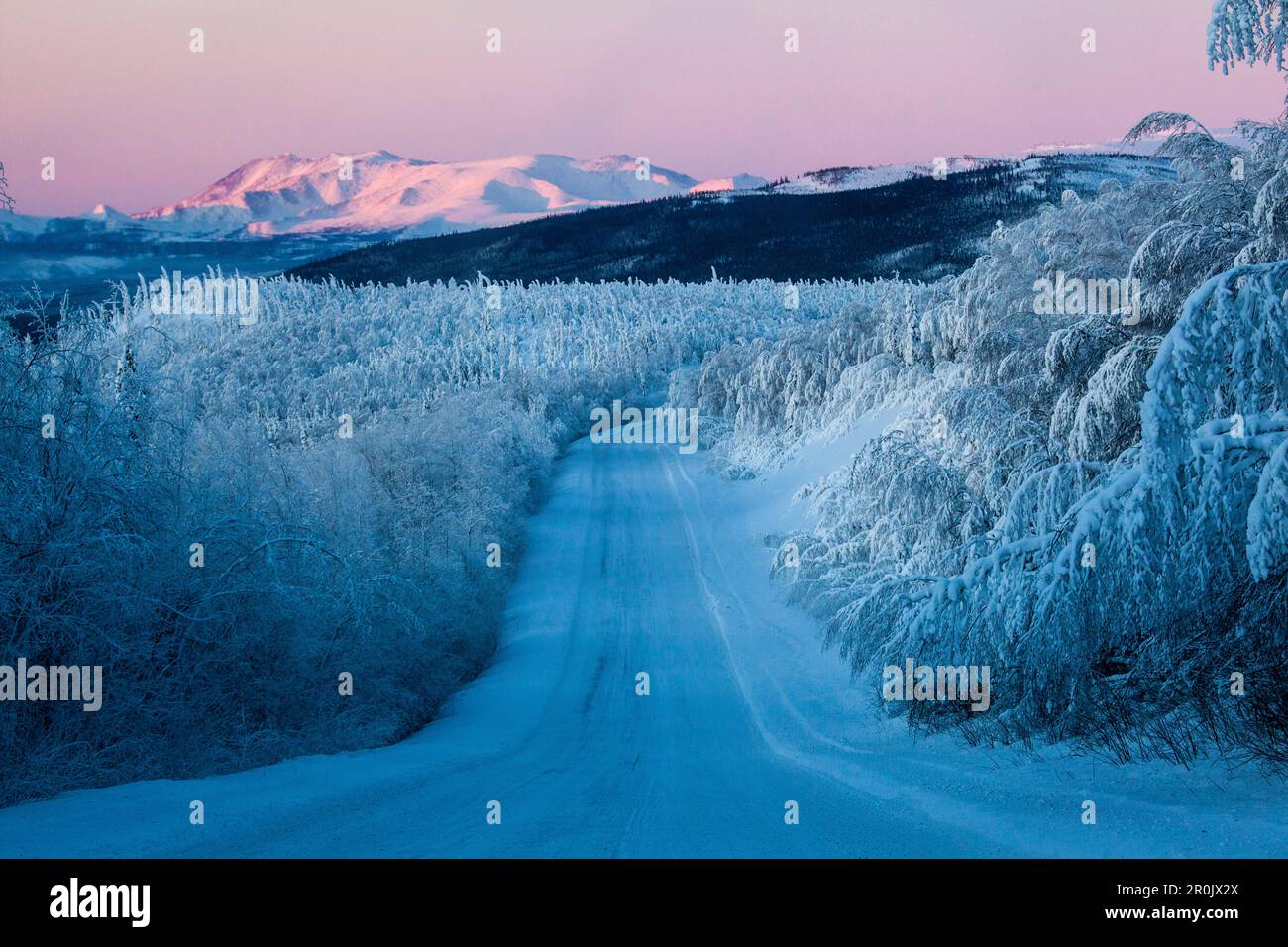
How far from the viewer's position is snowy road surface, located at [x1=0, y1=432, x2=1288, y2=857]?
609 centimetres

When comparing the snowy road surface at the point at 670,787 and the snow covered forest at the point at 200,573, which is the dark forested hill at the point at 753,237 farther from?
the snowy road surface at the point at 670,787

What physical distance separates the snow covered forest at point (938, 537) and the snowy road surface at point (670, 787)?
2.57 ft

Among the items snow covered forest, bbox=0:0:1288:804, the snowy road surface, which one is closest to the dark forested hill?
snow covered forest, bbox=0:0:1288:804

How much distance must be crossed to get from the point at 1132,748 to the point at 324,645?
9.04 m

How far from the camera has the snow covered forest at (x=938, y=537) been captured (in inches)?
269

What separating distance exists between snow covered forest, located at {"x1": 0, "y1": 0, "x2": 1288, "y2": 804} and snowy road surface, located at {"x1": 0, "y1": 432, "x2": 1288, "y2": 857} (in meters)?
0.78

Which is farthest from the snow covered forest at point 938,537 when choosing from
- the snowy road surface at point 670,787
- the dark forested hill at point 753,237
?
the dark forested hill at point 753,237

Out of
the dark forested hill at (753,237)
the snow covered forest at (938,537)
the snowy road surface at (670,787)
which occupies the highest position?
the dark forested hill at (753,237)

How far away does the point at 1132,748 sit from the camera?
7.46 m

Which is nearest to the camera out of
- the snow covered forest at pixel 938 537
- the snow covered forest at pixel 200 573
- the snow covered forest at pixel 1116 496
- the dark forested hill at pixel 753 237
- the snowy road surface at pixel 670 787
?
the snowy road surface at pixel 670 787

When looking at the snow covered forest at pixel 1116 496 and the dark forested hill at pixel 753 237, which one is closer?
the snow covered forest at pixel 1116 496

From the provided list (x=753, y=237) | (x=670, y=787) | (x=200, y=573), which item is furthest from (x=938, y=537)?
(x=753, y=237)

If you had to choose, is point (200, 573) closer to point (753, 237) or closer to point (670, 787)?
point (670, 787)
